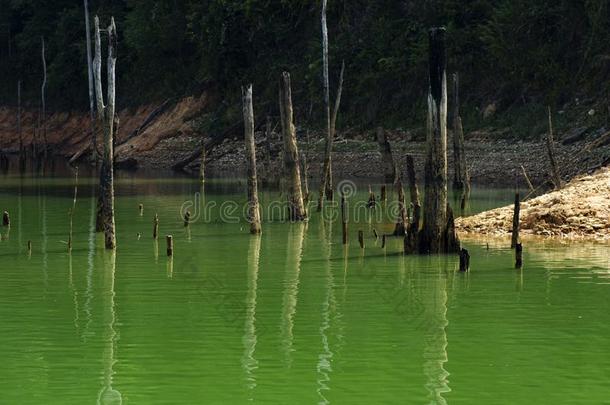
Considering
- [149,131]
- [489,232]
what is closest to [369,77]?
[149,131]

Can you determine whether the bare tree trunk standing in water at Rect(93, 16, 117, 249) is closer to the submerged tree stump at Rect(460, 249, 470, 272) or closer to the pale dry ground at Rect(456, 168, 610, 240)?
the submerged tree stump at Rect(460, 249, 470, 272)

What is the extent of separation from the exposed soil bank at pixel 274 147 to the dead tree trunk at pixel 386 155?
12.1 feet

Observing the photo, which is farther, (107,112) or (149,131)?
(149,131)

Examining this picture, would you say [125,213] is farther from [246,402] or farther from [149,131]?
[149,131]

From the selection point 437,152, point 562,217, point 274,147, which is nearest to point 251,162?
point 437,152

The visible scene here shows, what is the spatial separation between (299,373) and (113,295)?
6.74m

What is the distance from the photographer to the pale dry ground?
27.7m

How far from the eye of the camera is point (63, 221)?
1346 inches

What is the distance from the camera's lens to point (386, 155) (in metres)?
42.9

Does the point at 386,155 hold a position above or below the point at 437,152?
above

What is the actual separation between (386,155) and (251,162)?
14421 millimetres

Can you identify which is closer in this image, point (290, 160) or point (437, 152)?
point (437, 152)

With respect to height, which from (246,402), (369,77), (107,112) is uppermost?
(369,77)

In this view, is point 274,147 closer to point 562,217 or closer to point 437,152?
point 562,217
